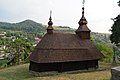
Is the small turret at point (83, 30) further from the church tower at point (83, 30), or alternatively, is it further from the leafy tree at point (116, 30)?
the leafy tree at point (116, 30)

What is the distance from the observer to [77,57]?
26547 mm

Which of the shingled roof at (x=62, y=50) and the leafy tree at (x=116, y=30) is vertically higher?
the leafy tree at (x=116, y=30)

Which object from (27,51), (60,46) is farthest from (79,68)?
(27,51)

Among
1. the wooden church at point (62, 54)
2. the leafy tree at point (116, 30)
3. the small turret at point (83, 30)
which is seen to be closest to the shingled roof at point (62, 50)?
the wooden church at point (62, 54)

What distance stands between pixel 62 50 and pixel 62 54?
2.05 feet

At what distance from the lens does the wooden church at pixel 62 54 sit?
24828mm

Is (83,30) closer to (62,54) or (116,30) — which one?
(116,30)

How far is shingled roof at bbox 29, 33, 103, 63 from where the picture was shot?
24969 mm

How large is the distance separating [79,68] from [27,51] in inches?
745

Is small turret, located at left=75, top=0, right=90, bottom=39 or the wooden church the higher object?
small turret, located at left=75, top=0, right=90, bottom=39

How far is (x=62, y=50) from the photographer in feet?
85.8

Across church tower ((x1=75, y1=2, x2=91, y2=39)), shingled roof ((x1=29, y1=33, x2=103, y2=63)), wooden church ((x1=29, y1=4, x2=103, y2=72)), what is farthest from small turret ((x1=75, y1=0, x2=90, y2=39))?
shingled roof ((x1=29, y1=33, x2=103, y2=63))

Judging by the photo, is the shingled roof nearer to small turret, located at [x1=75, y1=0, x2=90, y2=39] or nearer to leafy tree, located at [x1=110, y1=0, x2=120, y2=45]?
small turret, located at [x1=75, y1=0, x2=90, y2=39]

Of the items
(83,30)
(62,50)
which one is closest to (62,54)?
(62,50)
